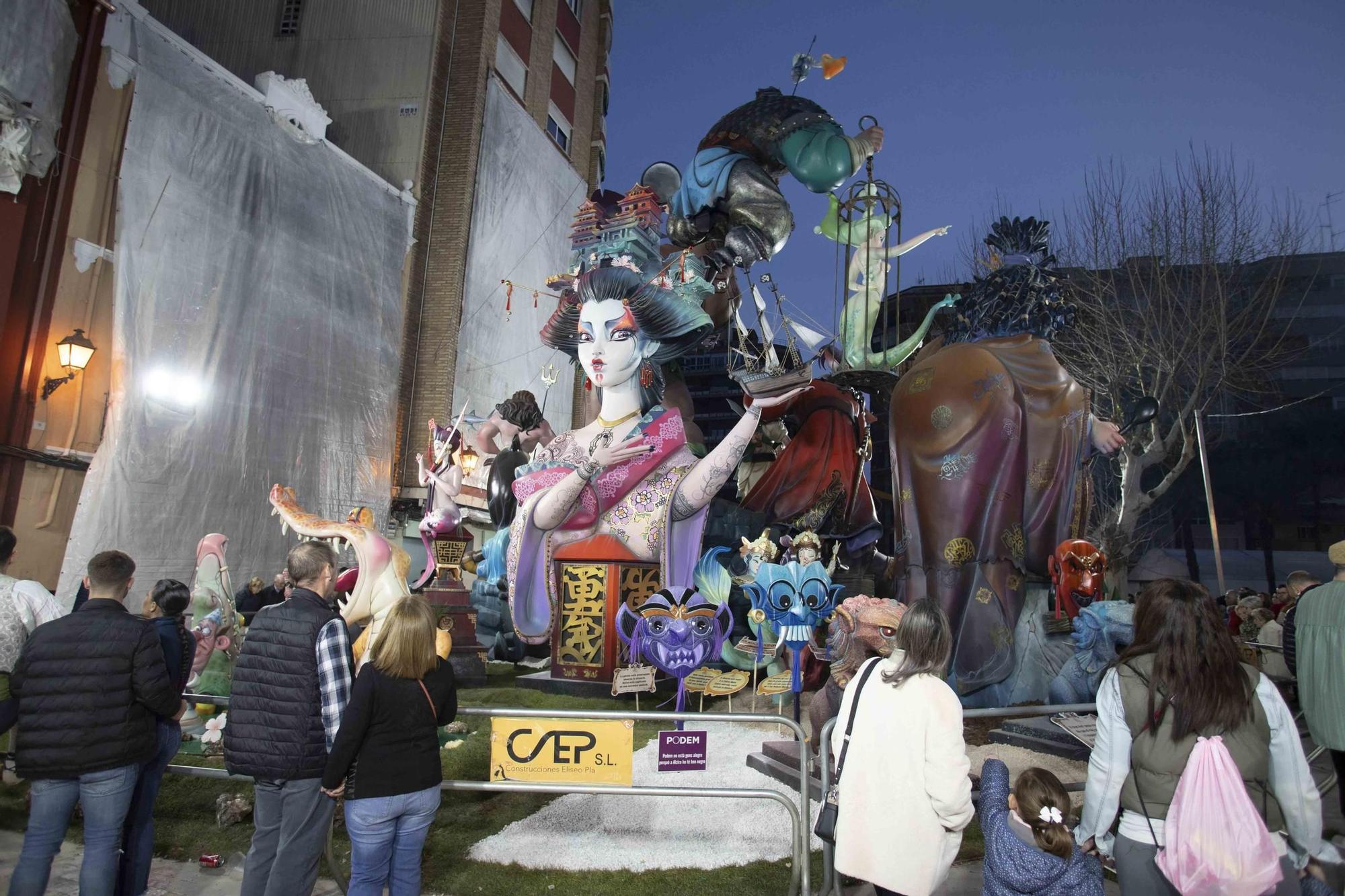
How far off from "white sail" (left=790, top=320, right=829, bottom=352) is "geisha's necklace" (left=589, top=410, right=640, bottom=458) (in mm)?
4152

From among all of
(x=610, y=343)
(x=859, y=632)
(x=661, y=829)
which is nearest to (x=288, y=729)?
(x=661, y=829)

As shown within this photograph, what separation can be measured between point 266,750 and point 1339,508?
23.8 metres

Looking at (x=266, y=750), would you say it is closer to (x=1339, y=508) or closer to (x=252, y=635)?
(x=252, y=635)

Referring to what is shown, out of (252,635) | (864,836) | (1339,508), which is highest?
(1339,508)

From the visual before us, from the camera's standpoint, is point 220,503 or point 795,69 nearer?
point 795,69

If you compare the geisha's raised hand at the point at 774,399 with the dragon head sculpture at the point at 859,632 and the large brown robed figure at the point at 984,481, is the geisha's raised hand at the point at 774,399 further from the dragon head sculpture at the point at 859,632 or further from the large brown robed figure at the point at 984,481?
the dragon head sculpture at the point at 859,632

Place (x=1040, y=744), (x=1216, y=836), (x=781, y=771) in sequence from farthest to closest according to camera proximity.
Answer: (x=1040, y=744) < (x=781, y=771) < (x=1216, y=836)

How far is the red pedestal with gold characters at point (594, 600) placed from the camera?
25.7 ft

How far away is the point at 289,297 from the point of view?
1427 centimetres

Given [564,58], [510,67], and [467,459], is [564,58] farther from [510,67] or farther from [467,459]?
[467,459]

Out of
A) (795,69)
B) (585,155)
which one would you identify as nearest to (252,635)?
(795,69)

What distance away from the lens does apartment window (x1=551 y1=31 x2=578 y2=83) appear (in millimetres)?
21906

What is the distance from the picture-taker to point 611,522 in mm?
8125

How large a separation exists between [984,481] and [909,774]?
4877 mm
